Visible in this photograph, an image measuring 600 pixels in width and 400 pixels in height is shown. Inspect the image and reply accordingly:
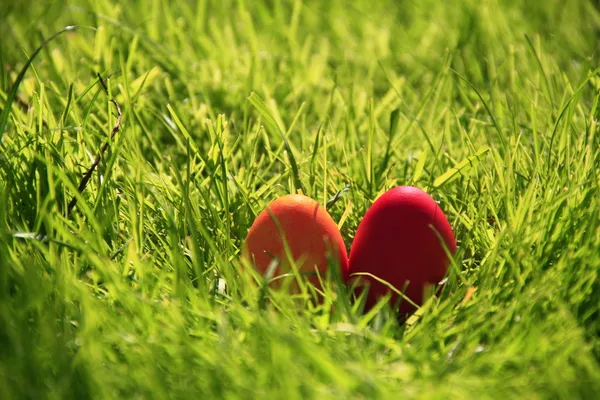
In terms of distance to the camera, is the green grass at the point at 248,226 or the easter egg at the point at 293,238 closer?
the green grass at the point at 248,226

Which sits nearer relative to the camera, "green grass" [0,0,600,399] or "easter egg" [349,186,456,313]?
"green grass" [0,0,600,399]

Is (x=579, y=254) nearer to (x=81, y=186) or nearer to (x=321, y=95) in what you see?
(x=81, y=186)

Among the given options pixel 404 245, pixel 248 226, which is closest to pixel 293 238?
pixel 404 245
